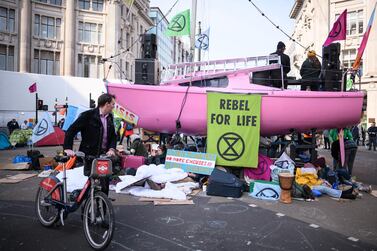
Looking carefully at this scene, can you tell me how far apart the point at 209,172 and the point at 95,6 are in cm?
3927

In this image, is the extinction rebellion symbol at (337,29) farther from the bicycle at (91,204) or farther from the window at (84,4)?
the window at (84,4)

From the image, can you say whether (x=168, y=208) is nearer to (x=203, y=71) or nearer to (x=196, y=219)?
(x=196, y=219)

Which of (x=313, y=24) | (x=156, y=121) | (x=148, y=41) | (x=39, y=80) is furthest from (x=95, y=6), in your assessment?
(x=156, y=121)

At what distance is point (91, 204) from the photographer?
12.6 feet

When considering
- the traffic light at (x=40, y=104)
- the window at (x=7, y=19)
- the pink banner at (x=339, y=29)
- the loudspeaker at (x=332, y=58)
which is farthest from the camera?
the window at (x=7, y=19)

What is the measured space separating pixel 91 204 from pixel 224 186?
3.49 meters

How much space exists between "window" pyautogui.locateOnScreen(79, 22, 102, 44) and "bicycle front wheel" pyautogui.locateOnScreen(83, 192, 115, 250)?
4006 centimetres

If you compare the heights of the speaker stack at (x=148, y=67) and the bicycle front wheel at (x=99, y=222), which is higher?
the speaker stack at (x=148, y=67)

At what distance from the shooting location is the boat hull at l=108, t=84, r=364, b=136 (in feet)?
27.9

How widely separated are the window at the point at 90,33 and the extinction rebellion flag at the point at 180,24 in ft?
106

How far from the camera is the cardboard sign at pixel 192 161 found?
25.3ft

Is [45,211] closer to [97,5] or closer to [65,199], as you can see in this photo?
[65,199]

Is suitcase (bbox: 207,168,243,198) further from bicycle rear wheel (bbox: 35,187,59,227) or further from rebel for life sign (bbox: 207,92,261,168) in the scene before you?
bicycle rear wheel (bbox: 35,187,59,227)

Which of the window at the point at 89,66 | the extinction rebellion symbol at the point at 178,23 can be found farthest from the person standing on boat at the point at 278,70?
the window at the point at 89,66
